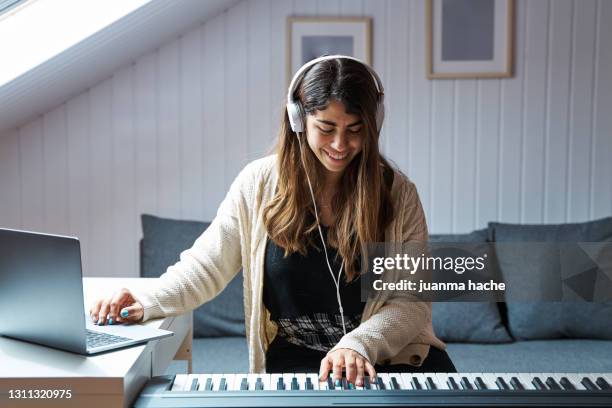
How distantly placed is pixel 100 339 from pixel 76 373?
0.55 feet

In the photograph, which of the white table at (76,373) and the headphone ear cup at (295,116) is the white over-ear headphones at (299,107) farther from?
the white table at (76,373)

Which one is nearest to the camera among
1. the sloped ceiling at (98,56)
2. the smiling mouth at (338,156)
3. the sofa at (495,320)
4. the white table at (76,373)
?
the white table at (76,373)

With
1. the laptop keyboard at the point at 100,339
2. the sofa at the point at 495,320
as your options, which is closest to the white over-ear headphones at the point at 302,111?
the laptop keyboard at the point at 100,339

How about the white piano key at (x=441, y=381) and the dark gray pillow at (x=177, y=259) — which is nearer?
the white piano key at (x=441, y=381)

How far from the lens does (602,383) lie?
1244 mm

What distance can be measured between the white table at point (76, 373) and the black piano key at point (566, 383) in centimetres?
71

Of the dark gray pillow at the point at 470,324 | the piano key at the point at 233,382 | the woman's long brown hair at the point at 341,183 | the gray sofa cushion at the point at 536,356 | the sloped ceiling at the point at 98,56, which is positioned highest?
the sloped ceiling at the point at 98,56

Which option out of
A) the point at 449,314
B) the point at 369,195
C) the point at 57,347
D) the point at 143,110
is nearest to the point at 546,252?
the point at 449,314

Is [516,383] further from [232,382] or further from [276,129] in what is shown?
[276,129]

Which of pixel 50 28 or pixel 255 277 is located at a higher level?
pixel 50 28

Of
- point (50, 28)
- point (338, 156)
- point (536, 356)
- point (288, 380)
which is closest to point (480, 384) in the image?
point (288, 380)

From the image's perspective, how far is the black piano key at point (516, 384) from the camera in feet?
4.04

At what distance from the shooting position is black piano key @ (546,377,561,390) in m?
1.23

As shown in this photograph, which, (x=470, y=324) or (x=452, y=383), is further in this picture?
(x=470, y=324)
